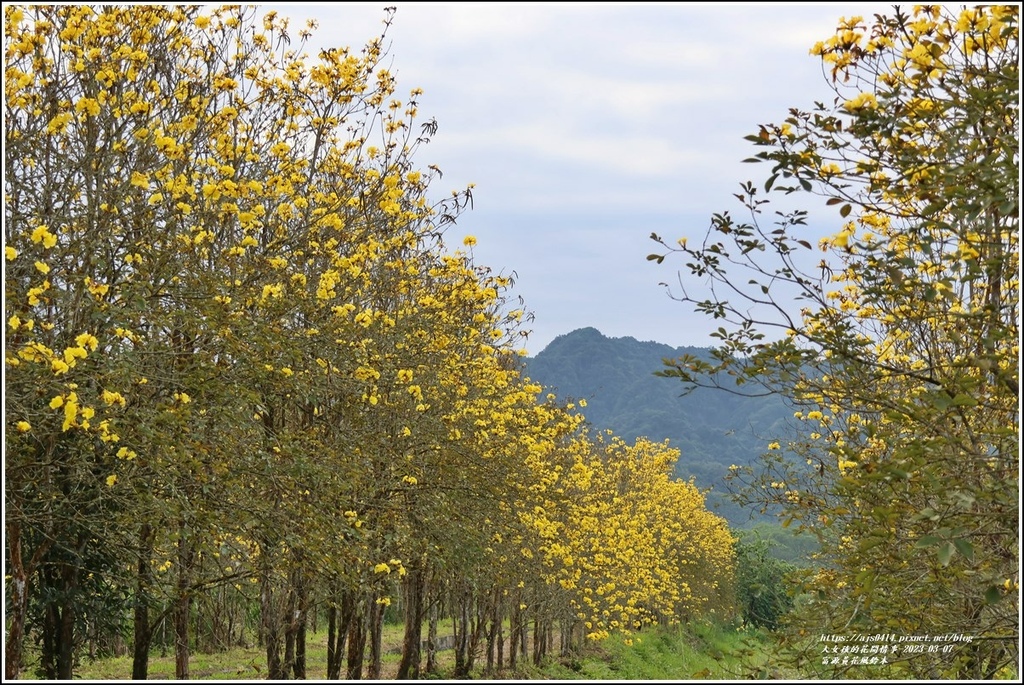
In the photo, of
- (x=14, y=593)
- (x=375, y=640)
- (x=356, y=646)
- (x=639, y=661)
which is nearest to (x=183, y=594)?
(x=14, y=593)

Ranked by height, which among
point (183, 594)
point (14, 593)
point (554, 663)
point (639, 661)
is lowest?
point (639, 661)

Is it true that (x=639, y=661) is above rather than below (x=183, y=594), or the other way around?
below

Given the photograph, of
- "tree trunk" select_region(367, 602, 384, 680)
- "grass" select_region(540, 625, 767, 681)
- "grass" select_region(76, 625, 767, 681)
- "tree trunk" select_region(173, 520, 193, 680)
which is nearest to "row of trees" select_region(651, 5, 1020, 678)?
"grass" select_region(76, 625, 767, 681)

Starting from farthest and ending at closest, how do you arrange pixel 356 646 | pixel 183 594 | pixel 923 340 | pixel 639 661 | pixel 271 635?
1. pixel 639 661
2. pixel 356 646
3. pixel 271 635
4. pixel 183 594
5. pixel 923 340

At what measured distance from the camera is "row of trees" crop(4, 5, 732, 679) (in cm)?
726

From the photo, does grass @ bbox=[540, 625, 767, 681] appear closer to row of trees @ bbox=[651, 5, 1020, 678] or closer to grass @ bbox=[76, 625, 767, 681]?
grass @ bbox=[76, 625, 767, 681]

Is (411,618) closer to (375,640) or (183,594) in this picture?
(375,640)

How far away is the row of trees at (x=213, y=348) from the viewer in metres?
7.26

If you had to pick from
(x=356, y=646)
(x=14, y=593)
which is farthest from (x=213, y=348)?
(x=356, y=646)

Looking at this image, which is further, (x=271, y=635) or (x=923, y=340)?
(x=271, y=635)

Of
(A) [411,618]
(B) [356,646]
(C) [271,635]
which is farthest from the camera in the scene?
(A) [411,618]

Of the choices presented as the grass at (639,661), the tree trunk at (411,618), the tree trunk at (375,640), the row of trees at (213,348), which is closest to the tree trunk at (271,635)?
the row of trees at (213,348)

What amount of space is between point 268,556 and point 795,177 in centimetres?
590

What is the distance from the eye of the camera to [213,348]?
8.05 meters
